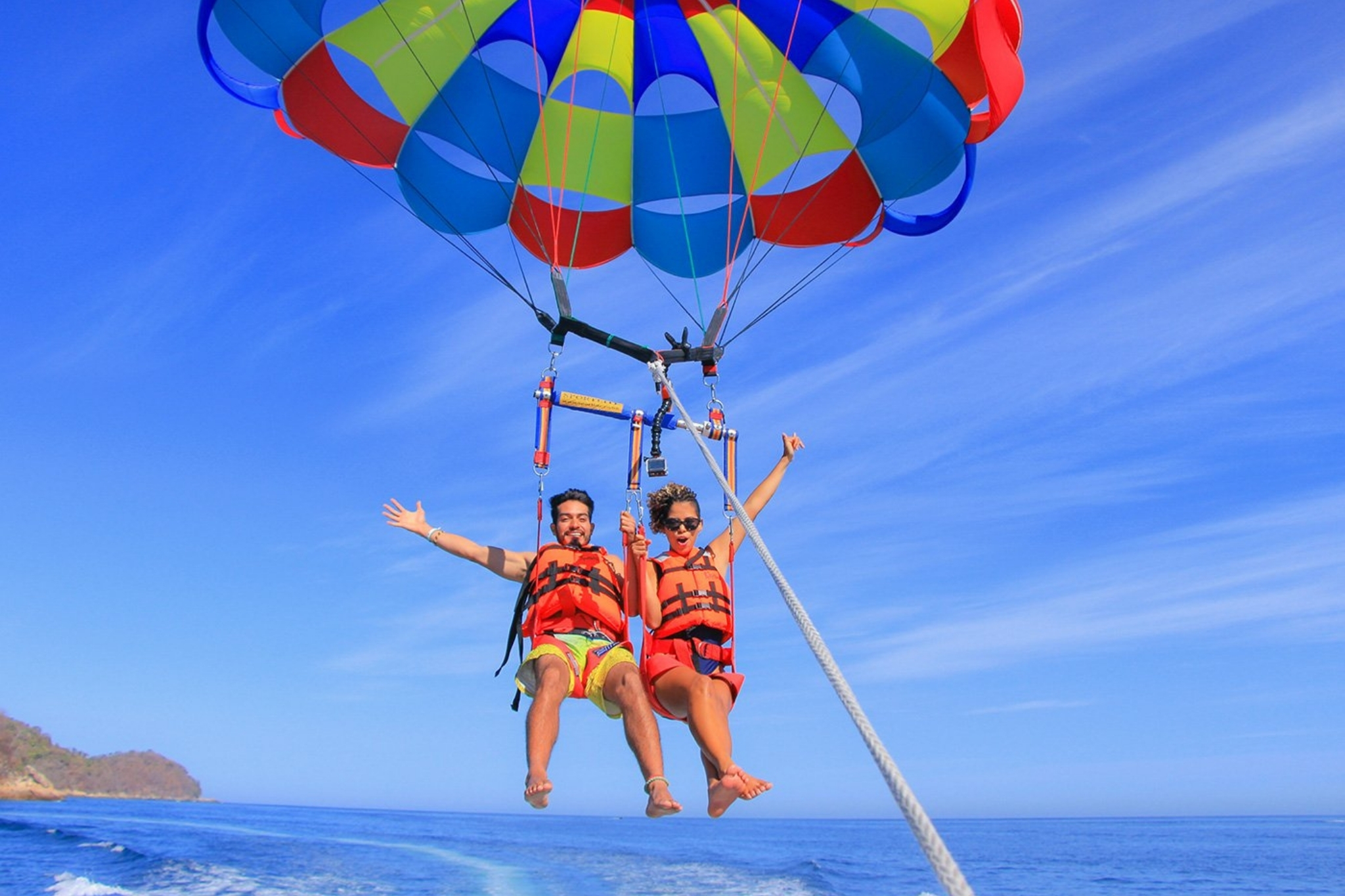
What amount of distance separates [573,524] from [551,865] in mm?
17823

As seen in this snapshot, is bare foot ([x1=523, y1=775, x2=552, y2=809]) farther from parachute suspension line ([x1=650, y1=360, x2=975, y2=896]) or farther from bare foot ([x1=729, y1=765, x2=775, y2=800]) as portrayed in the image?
parachute suspension line ([x1=650, y1=360, x2=975, y2=896])

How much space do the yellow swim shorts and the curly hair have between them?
0.78 metres

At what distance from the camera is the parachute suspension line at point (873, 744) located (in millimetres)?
1815

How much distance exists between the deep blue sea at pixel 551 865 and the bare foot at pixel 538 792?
12541 millimetres

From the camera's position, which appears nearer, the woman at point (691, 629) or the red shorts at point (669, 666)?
the woman at point (691, 629)

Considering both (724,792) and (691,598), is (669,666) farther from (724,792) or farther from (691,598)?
(724,792)

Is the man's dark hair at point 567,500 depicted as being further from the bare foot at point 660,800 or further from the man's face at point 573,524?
the bare foot at point 660,800

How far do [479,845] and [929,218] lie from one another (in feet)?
82.6

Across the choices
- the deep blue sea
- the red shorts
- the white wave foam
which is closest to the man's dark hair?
the red shorts

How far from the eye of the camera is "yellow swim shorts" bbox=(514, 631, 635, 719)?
464 centimetres

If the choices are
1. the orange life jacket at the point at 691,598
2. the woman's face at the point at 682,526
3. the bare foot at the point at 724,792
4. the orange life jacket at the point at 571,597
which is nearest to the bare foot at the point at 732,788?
the bare foot at the point at 724,792

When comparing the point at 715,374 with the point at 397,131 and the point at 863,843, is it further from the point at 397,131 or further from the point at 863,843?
the point at 863,843

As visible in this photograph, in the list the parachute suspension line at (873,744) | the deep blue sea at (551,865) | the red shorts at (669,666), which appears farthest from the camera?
the deep blue sea at (551,865)

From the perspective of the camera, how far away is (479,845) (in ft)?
90.1
